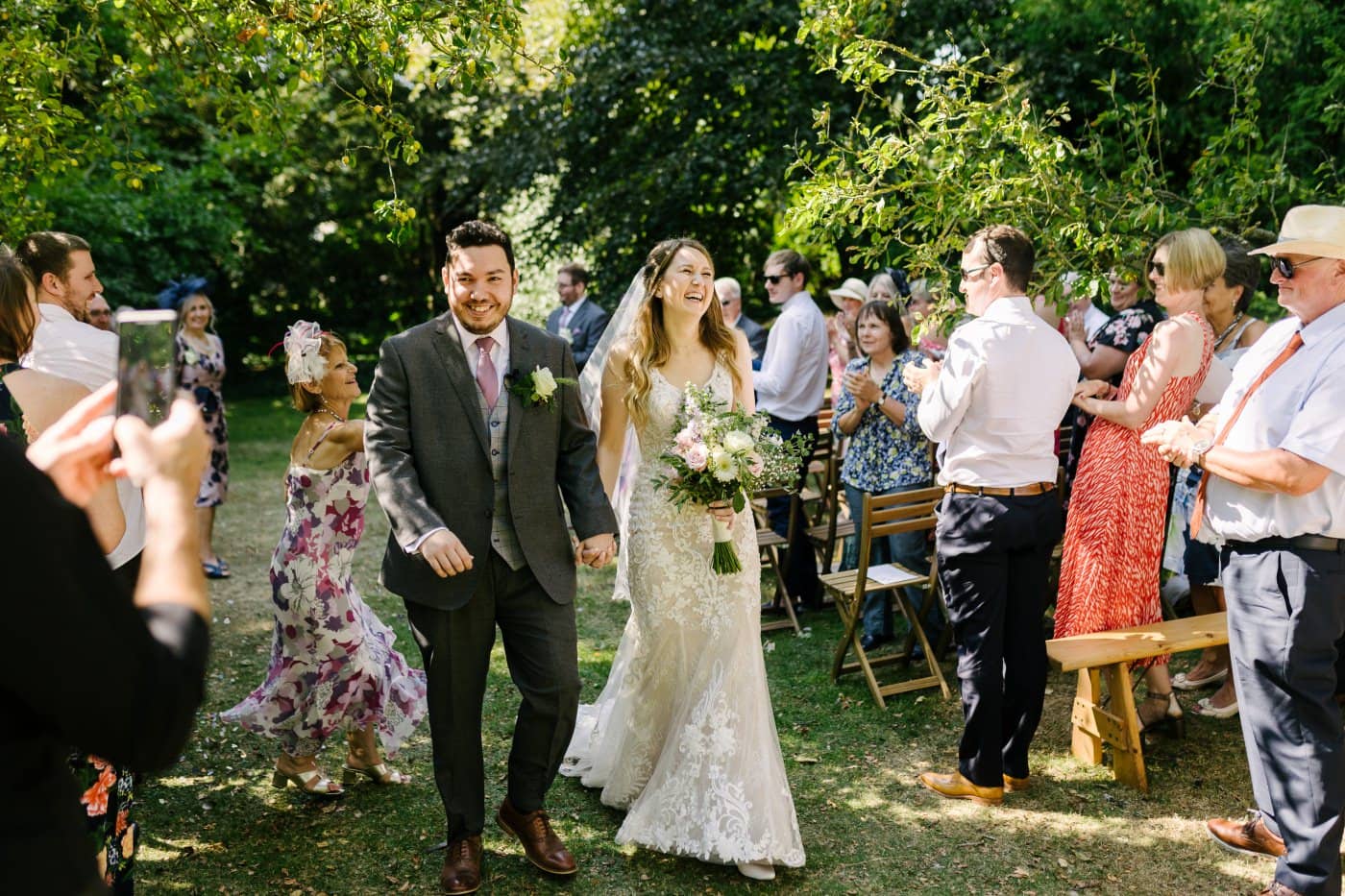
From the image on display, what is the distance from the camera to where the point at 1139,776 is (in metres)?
4.93

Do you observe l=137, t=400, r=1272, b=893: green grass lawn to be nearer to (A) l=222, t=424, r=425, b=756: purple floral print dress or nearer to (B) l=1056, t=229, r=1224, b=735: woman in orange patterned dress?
(A) l=222, t=424, r=425, b=756: purple floral print dress

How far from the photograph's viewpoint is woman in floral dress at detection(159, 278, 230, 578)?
27.4 ft

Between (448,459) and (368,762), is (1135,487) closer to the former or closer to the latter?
(448,459)

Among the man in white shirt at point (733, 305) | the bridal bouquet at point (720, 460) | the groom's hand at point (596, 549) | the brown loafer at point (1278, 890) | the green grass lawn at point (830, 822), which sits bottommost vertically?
the green grass lawn at point (830, 822)

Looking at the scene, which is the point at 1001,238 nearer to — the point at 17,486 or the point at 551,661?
the point at 551,661

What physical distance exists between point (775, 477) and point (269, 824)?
2.73m

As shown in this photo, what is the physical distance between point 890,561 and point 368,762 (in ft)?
11.9

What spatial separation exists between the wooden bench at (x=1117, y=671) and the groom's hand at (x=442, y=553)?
111 inches

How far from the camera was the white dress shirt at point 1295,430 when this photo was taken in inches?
145

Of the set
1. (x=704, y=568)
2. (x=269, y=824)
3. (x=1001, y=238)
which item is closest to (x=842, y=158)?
(x=1001, y=238)

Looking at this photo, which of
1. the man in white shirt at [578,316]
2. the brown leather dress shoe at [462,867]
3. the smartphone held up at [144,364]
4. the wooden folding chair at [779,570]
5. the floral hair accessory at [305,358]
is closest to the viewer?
the smartphone held up at [144,364]

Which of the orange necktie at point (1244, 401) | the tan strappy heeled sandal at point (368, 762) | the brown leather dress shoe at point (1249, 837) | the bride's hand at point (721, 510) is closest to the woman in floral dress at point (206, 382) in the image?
the tan strappy heeled sandal at point (368, 762)

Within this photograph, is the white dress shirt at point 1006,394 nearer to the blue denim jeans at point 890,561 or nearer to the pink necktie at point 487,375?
the blue denim jeans at point 890,561

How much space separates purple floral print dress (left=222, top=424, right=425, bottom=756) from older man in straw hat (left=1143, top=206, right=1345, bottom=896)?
3.61 m
